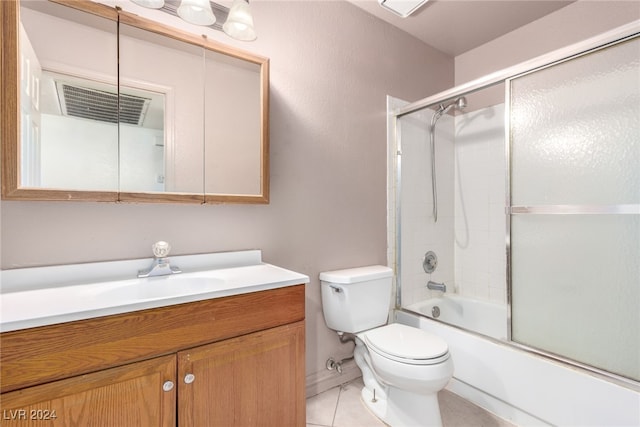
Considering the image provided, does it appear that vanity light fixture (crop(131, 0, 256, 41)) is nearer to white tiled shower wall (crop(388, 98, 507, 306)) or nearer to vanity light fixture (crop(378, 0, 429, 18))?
vanity light fixture (crop(378, 0, 429, 18))

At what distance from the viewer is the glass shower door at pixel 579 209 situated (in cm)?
127

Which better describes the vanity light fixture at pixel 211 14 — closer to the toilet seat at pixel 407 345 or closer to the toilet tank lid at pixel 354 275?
the toilet tank lid at pixel 354 275

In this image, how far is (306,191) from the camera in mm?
1737

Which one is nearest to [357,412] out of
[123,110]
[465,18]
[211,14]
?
[123,110]

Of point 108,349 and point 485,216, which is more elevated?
point 485,216

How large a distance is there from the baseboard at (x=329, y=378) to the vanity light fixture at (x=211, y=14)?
1806 millimetres

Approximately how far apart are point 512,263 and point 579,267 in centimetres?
27

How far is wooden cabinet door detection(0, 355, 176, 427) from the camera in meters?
0.75

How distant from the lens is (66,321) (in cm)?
A: 79

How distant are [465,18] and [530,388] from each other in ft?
7.43

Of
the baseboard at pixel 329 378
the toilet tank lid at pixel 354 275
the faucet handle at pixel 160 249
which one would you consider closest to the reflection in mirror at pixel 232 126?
the faucet handle at pixel 160 249

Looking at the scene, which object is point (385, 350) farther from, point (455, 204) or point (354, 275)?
point (455, 204)

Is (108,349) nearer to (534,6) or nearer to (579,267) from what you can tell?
(579,267)

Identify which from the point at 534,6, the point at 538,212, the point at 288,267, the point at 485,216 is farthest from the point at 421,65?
the point at 288,267
